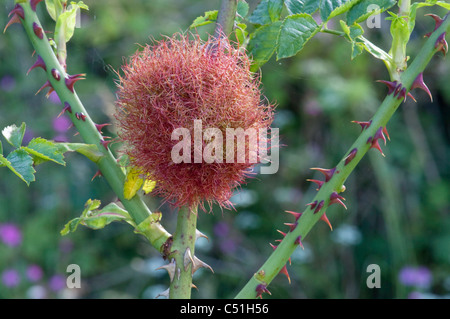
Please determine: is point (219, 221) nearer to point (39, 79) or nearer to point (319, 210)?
point (39, 79)

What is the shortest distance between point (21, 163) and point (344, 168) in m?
0.51

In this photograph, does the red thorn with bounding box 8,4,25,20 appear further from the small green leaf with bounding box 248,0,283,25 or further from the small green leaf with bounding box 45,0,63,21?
the small green leaf with bounding box 248,0,283,25

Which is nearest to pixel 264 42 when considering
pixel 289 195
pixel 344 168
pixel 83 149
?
pixel 344 168

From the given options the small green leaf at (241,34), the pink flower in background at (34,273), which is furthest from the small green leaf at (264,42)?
the pink flower in background at (34,273)

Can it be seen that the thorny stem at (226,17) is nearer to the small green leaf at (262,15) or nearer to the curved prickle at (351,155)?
the small green leaf at (262,15)

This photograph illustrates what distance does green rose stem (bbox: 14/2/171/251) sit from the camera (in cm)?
81

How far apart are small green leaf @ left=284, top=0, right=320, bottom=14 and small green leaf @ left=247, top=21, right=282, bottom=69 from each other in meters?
0.03

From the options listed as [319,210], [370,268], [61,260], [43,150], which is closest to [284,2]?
[319,210]

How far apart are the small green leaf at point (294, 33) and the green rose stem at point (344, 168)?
164 mm

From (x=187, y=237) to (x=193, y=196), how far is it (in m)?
0.07

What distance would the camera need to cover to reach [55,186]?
2531 millimetres

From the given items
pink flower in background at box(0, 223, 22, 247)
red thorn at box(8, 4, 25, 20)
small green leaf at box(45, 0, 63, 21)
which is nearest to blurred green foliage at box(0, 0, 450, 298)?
pink flower in background at box(0, 223, 22, 247)

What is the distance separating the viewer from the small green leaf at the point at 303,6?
830mm
